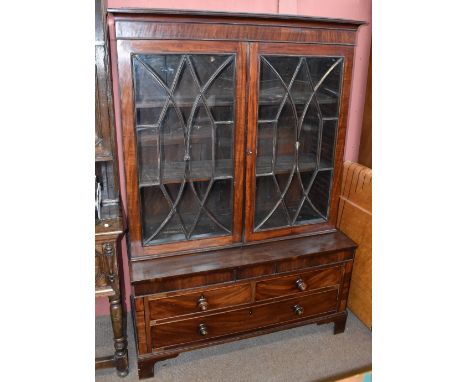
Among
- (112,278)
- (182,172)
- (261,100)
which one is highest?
(261,100)

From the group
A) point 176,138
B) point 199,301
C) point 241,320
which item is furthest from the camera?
point 241,320

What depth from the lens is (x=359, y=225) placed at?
1.74 meters

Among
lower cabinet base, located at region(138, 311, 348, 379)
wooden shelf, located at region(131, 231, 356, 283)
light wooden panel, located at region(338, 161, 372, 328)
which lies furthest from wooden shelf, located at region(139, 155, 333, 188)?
lower cabinet base, located at region(138, 311, 348, 379)

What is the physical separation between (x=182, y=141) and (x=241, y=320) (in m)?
0.76

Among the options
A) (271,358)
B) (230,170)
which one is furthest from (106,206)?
(271,358)

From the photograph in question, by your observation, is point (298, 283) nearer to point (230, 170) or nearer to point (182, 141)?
point (230, 170)

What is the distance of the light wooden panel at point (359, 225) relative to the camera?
1.69 metres

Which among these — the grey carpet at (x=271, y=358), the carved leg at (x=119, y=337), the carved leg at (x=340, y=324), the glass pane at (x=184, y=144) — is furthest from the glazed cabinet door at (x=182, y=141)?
the carved leg at (x=340, y=324)

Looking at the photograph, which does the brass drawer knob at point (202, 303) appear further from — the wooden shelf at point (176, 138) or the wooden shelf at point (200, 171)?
the wooden shelf at point (176, 138)

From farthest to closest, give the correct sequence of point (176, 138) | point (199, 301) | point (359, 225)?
point (359, 225)
point (199, 301)
point (176, 138)

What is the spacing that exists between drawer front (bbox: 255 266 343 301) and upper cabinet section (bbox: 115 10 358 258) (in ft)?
0.60

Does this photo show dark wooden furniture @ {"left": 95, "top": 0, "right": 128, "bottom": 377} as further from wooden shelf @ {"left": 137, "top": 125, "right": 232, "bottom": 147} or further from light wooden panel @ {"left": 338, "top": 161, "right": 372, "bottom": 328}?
light wooden panel @ {"left": 338, "top": 161, "right": 372, "bottom": 328}

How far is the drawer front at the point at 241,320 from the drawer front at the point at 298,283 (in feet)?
0.15

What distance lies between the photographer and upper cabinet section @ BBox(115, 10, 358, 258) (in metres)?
1.22
